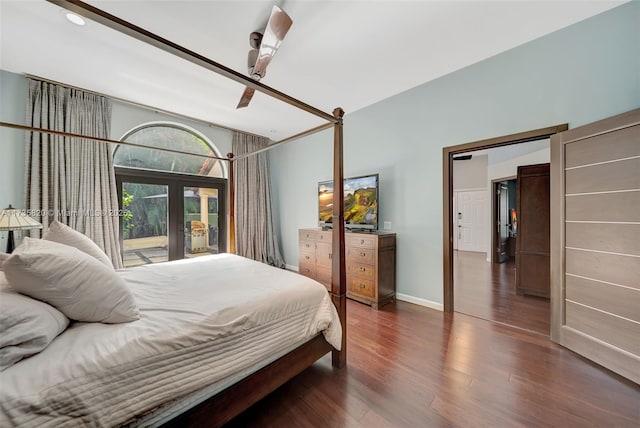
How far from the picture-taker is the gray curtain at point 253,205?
456 cm

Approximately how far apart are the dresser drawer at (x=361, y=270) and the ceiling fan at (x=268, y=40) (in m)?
2.38

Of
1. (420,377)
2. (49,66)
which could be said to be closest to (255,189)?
(49,66)

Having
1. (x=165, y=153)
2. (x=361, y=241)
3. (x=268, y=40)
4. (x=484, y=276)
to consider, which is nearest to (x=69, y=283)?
(x=268, y=40)

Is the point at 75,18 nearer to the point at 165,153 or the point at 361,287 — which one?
the point at 165,153

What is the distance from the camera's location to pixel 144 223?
3.68m

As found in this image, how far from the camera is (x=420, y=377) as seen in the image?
171 centimetres

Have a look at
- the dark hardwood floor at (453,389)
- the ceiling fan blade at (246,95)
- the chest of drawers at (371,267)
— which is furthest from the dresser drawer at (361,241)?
the ceiling fan blade at (246,95)

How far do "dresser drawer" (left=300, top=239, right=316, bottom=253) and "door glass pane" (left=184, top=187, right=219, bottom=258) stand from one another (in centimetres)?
175

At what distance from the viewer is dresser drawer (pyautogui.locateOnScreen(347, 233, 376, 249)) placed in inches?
117

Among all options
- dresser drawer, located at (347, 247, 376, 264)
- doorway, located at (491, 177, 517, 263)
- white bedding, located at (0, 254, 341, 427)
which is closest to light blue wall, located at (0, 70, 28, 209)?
white bedding, located at (0, 254, 341, 427)

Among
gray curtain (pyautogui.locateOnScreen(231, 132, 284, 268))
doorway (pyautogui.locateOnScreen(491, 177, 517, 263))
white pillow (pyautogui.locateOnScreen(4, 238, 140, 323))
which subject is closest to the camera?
white pillow (pyautogui.locateOnScreen(4, 238, 140, 323))

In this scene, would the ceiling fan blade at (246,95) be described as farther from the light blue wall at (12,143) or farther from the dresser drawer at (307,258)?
the light blue wall at (12,143)

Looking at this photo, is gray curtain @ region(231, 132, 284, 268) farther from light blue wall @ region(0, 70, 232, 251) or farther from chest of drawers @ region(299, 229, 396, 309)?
light blue wall @ region(0, 70, 232, 251)

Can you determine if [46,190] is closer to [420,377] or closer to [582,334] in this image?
[420,377]
